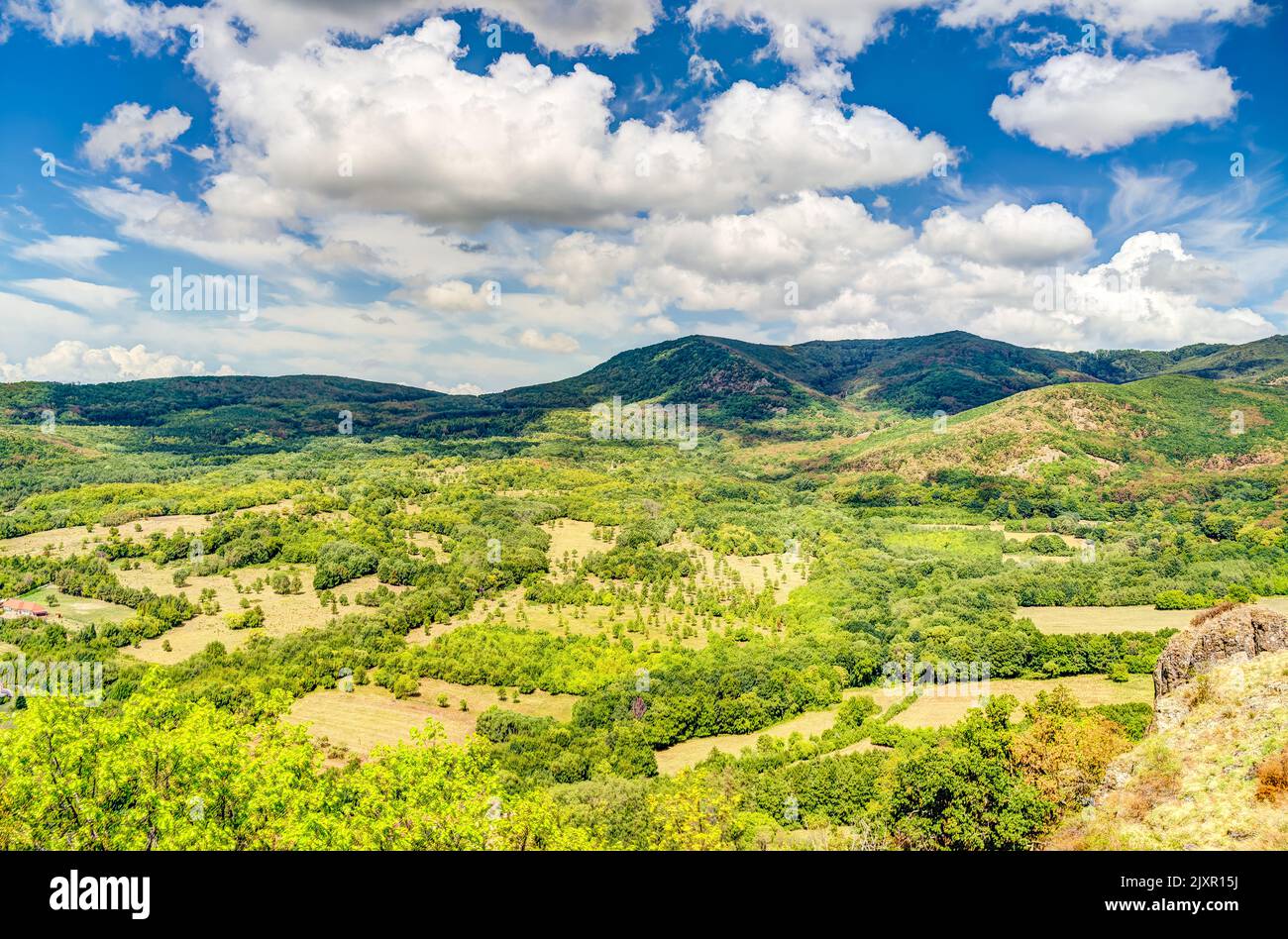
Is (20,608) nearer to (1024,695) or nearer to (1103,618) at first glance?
(1024,695)

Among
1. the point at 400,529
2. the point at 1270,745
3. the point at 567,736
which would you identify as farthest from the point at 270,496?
the point at 1270,745

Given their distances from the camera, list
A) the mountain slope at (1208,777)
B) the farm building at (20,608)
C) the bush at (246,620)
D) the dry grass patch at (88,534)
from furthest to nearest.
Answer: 1. the dry grass patch at (88,534)
2. the bush at (246,620)
3. the farm building at (20,608)
4. the mountain slope at (1208,777)

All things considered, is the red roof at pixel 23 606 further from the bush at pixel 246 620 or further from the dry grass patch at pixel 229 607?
the bush at pixel 246 620

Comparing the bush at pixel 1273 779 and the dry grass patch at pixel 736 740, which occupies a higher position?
the bush at pixel 1273 779

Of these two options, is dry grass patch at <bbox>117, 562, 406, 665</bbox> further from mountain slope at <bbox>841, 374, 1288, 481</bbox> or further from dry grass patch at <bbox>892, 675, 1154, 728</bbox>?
mountain slope at <bbox>841, 374, 1288, 481</bbox>

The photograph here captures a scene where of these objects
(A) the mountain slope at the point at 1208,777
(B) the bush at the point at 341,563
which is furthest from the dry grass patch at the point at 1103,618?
(B) the bush at the point at 341,563

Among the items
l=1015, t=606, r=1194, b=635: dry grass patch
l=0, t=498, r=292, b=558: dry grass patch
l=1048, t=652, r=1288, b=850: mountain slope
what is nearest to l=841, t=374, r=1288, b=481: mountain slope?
l=1015, t=606, r=1194, b=635: dry grass patch

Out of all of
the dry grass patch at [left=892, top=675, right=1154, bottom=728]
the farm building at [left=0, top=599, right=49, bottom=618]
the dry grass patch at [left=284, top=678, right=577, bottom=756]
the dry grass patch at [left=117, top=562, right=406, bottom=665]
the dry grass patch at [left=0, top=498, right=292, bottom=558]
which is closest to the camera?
the dry grass patch at [left=284, top=678, right=577, bottom=756]
